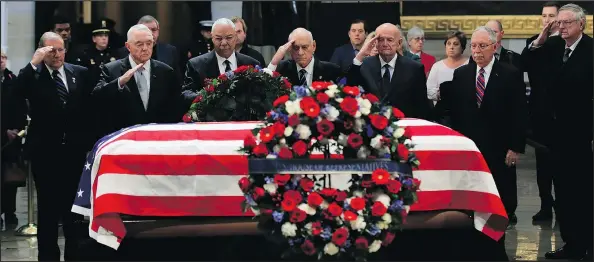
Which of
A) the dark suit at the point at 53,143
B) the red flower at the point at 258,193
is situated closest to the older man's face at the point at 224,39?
the dark suit at the point at 53,143

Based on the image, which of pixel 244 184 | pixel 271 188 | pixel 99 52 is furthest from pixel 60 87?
pixel 271 188

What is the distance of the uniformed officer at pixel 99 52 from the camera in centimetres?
978

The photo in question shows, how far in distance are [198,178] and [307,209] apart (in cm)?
85

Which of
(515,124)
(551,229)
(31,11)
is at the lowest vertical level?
(551,229)

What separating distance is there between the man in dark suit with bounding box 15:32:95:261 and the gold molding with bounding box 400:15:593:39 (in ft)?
21.8

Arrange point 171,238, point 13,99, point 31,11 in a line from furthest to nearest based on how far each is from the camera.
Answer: point 31,11, point 13,99, point 171,238

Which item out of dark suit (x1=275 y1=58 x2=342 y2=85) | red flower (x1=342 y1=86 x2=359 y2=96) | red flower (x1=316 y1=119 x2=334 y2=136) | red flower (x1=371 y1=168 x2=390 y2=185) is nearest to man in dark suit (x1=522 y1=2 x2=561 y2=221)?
dark suit (x1=275 y1=58 x2=342 y2=85)

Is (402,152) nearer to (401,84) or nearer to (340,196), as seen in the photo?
(340,196)

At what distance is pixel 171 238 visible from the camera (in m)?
6.74

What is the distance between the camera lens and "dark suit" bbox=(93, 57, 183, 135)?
780 centimetres

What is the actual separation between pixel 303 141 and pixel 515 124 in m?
2.38

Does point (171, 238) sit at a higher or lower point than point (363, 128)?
lower

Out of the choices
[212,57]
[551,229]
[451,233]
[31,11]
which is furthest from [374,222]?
[31,11]

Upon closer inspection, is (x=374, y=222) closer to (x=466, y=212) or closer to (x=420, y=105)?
(x=466, y=212)
